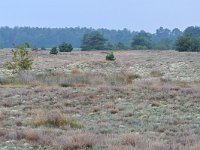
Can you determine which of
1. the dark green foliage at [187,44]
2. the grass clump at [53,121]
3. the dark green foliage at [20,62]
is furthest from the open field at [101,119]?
the dark green foliage at [187,44]

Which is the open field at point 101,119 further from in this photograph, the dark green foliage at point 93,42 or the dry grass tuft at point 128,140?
the dark green foliage at point 93,42

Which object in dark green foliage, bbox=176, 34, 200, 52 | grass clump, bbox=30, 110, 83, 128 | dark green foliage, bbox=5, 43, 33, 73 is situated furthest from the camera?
dark green foliage, bbox=176, 34, 200, 52

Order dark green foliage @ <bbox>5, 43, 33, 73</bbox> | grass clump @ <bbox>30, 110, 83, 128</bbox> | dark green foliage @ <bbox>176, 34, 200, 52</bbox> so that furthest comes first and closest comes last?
dark green foliage @ <bbox>176, 34, 200, 52</bbox> < dark green foliage @ <bbox>5, 43, 33, 73</bbox> < grass clump @ <bbox>30, 110, 83, 128</bbox>

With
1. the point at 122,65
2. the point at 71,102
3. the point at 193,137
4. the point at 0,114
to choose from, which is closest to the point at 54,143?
the point at 193,137

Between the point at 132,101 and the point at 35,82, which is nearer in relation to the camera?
the point at 132,101

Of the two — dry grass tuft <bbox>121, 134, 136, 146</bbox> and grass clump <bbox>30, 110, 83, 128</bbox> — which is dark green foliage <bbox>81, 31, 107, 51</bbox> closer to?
grass clump <bbox>30, 110, 83, 128</bbox>

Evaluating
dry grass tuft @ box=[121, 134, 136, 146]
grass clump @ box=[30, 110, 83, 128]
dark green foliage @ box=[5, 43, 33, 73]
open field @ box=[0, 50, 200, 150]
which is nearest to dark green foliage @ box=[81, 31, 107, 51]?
dark green foliage @ box=[5, 43, 33, 73]

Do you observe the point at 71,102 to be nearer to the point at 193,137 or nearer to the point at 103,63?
the point at 193,137

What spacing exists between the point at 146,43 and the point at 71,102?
84514 mm

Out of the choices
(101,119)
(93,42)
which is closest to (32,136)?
(101,119)

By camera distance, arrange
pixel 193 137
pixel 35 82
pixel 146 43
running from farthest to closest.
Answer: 1. pixel 146 43
2. pixel 35 82
3. pixel 193 137

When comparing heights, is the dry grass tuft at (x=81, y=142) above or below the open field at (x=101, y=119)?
above

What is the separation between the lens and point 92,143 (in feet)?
29.6

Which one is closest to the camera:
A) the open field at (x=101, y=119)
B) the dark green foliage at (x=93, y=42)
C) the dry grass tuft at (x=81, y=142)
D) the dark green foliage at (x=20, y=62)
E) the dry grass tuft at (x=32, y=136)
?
the dry grass tuft at (x=81, y=142)
